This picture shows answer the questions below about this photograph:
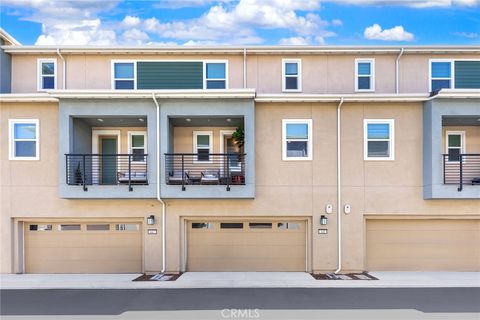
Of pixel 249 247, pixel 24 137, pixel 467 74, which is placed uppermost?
pixel 467 74

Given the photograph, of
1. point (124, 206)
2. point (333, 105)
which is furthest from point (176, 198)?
point (333, 105)

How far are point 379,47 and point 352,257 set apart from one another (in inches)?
298

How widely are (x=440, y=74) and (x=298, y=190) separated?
718 cm

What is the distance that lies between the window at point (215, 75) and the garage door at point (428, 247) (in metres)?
7.34

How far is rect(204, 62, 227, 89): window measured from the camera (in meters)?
13.0

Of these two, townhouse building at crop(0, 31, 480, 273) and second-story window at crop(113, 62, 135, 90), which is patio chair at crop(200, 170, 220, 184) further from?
second-story window at crop(113, 62, 135, 90)

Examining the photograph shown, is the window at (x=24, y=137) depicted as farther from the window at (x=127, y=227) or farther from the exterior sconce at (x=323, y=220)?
the exterior sconce at (x=323, y=220)

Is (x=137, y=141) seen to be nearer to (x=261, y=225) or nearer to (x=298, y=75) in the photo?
(x=261, y=225)

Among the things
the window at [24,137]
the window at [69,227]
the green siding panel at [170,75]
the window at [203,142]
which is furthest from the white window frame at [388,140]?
the window at [24,137]

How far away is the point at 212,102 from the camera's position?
11000 mm

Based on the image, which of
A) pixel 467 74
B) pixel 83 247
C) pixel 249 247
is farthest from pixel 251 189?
pixel 467 74

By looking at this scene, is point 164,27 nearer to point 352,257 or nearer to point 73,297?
point 73,297

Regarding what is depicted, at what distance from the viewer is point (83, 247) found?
11.5 metres

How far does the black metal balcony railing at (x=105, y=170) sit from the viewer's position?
10.8m
